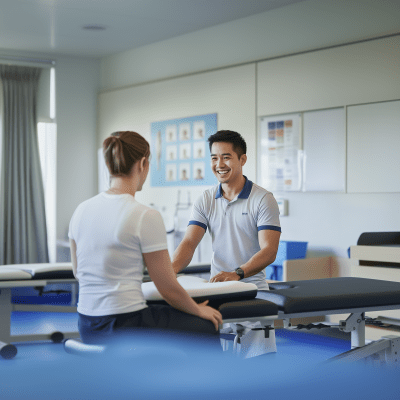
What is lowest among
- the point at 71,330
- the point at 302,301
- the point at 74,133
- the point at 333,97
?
the point at 71,330

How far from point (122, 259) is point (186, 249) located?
95 cm

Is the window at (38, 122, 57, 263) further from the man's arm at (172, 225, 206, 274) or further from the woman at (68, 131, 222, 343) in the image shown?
the woman at (68, 131, 222, 343)

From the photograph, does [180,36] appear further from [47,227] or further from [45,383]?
[45,383]

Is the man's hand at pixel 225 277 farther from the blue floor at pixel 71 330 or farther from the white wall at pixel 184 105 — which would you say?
the white wall at pixel 184 105

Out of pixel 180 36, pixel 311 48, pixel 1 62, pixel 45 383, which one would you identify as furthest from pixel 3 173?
pixel 45 383

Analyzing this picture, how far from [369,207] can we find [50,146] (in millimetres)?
3657

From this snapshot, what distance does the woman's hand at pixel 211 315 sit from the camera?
1659mm

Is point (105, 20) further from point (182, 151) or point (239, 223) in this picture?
point (239, 223)

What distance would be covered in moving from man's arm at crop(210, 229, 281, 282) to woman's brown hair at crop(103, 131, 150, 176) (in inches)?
29.1

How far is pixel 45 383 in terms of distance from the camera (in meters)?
0.80

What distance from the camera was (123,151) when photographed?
5.20 ft

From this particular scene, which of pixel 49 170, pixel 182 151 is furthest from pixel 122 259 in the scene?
pixel 49 170

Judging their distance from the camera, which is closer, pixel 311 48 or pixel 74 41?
pixel 311 48

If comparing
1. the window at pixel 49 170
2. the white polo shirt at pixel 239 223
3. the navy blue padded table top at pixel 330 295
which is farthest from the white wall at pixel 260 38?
the navy blue padded table top at pixel 330 295
